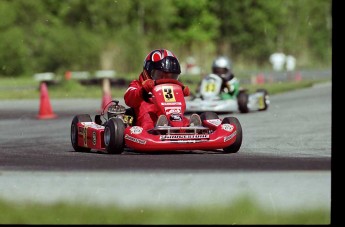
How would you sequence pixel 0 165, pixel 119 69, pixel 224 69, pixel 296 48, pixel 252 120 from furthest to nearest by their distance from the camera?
pixel 296 48 → pixel 119 69 → pixel 224 69 → pixel 252 120 → pixel 0 165

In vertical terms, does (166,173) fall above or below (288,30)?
below

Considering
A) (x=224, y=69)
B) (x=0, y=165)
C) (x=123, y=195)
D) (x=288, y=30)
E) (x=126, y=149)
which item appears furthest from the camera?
(x=288, y=30)

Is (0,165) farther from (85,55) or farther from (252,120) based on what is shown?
(85,55)

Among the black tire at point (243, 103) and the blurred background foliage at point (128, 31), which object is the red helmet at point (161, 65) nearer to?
the black tire at point (243, 103)

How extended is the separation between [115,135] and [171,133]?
62cm

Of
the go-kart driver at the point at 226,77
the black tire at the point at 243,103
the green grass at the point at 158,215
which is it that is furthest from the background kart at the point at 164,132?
the go-kart driver at the point at 226,77

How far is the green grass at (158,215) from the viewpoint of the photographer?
22.3ft

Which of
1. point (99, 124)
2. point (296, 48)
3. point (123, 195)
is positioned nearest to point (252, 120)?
point (99, 124)

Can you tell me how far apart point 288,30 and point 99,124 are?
41509 mm

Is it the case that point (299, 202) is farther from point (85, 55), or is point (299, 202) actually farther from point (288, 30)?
point (288, 30)

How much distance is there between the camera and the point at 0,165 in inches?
401

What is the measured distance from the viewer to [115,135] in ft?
34.9

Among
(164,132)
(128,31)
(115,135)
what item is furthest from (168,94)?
(128,31)

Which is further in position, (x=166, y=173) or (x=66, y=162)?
(x=66, y=162)
